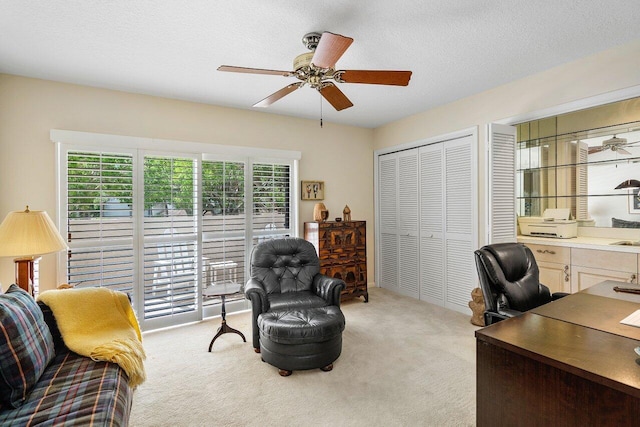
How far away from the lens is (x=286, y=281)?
11.2 feet

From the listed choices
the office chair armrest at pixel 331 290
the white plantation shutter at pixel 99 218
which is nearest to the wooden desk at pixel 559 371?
the office chair armrest at pixel 331 290

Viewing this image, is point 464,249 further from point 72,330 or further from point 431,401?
point 72,330

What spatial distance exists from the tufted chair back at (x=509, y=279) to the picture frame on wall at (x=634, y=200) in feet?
7.30

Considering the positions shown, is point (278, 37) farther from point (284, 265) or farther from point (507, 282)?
point (507, 282)

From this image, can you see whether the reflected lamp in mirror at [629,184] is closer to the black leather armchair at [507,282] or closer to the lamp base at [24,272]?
the black leather armchair at [507,282]

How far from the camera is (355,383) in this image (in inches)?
92.8

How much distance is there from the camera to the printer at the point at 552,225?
3607 millimetres

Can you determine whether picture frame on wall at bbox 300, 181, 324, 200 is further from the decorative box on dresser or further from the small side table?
the small side table

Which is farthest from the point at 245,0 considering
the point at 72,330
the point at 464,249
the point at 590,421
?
the point at 464,249

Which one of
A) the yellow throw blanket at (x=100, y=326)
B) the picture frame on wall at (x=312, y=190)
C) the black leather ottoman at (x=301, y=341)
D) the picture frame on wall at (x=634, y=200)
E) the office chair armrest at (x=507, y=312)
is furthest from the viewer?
the picture frame on wall at (x=312, y=190)

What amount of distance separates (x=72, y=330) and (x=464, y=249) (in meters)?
3.84

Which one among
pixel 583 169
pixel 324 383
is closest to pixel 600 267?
pixel 583 169

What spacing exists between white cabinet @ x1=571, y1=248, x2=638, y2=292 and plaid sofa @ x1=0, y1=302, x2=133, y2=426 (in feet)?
12.9

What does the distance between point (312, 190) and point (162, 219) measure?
79.1 inches
